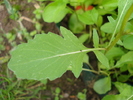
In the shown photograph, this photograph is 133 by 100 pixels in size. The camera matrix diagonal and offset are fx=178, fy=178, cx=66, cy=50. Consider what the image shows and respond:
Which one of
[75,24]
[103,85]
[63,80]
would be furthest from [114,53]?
[63,80]

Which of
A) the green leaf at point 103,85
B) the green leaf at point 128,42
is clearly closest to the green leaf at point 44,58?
the green leaf at point 128,42

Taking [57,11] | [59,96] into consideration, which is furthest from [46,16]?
[59,96]

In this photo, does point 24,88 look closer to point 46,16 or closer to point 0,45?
point 0,45

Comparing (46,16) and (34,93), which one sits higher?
(46,16)

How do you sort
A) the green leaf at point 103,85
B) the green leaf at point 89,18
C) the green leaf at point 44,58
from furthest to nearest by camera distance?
1. the green leaf at point 103,85
2. the green leaf at point 89,18
3. the green leaf at point 44,58

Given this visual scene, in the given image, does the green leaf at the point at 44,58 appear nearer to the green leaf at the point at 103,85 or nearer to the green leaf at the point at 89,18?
the green leaf at the point at 89,18

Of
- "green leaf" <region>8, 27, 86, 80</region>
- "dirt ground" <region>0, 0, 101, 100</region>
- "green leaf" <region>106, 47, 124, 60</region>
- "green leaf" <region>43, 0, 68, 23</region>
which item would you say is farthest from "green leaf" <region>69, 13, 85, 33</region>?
"green leaf" <region>8, 27, 86, 80</region>
